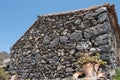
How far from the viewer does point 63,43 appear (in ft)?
38.7

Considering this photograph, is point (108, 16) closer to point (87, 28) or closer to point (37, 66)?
point (87, 28)

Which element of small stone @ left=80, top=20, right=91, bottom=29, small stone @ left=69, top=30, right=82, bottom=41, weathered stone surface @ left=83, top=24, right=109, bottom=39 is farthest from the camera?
small stone @ left=69, top=30, right=82, bottom=41

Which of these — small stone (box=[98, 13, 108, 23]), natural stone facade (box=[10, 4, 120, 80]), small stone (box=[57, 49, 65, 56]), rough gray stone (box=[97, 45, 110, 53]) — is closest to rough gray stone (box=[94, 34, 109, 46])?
natural stone facade (box=[10, 4, 120, 80])

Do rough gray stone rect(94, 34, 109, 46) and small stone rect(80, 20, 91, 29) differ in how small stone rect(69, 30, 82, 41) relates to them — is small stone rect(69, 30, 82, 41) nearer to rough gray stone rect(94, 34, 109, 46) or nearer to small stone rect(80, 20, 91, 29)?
small stone rect(80, 20, 91, 29)

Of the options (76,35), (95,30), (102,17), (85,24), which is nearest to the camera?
(102,17)

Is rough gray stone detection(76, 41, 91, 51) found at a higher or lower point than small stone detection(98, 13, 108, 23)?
lower

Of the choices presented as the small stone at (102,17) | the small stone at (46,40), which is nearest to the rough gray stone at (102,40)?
the small stone at (102,17)

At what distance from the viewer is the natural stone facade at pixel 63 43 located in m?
10.8

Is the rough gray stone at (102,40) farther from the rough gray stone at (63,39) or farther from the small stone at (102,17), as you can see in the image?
the rough gray stone at (63,39)

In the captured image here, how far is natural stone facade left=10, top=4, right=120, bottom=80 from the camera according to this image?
10797 mm

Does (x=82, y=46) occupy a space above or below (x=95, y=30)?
below

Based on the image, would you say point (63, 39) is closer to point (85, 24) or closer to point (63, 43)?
point (63, 43)

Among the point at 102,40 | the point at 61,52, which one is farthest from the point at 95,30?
the point at 61,52

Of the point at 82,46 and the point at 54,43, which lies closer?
the point at 82,46
